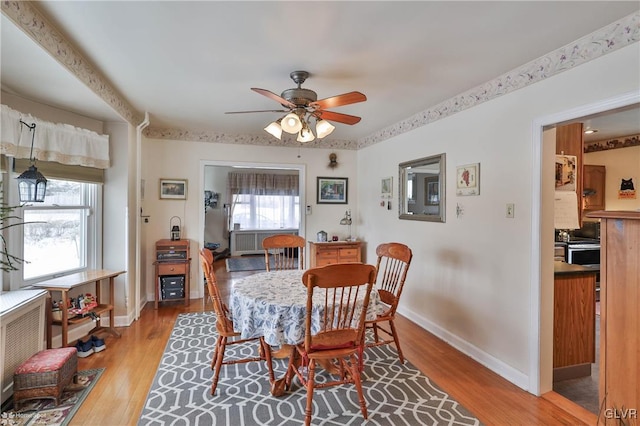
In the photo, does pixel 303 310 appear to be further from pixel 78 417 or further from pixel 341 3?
pixel 341 3

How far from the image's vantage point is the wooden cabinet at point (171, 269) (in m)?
4.22

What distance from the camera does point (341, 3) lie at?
5.51 feet

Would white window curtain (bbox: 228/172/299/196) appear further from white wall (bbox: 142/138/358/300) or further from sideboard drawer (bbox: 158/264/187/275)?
sideboard drawer (bbox: 158/264/187/275)

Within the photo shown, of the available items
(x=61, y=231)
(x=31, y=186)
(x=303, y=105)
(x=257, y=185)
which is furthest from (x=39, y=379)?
(x=257, y=185)

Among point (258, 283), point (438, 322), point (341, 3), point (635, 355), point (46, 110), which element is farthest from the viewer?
point (438, 322)

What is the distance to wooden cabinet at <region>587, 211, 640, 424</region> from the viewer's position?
133 centimetres

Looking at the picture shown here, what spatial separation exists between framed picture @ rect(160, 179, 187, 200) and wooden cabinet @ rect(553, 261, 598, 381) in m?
4.32

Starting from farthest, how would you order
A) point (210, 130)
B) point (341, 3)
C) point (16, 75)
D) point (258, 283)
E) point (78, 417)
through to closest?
point (210, 130), point (258, 283), point (16, 75), point (78, 417), point (341, 3)

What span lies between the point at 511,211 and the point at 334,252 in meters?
2.69

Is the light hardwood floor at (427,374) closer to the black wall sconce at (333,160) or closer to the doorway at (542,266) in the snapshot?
the doorway at (542,266)

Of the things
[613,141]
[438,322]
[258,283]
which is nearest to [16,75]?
[258,283]

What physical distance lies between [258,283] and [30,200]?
1741 mm

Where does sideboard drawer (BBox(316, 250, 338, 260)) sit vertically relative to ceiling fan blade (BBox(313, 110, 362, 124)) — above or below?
below

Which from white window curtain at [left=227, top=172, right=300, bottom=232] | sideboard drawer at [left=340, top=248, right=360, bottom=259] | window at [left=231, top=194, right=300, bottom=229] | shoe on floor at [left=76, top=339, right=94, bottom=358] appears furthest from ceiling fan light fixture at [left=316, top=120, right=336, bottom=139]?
window at [left=231, top=194, right=300, bottom=229]
